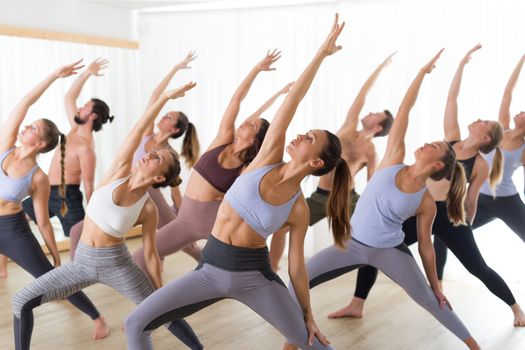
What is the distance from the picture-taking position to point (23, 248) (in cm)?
339

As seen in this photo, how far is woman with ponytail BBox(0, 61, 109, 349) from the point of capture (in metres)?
3.40

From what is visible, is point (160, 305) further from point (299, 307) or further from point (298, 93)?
point (298, 93)

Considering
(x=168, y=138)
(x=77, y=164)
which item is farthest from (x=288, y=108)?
(x=77, y=164)

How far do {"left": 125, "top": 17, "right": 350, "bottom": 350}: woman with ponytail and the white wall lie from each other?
3.55 meters

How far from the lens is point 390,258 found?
10.8 feet

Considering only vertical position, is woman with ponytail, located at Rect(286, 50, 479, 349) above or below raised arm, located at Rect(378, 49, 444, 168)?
below

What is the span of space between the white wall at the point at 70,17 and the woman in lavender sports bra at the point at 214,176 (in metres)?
2.45

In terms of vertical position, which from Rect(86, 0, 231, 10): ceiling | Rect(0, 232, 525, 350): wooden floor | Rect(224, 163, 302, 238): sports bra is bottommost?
Rect(0, 232, 525, 350): wooden floor

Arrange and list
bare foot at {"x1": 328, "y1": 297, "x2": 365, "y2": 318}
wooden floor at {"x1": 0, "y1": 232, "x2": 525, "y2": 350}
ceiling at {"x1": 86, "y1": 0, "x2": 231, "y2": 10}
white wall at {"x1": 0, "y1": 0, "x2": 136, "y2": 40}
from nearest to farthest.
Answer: wooden floor at {"x1": 0, "y1": 232, "x2": 525, "y2": 350} < bare foot at {"x1": 328, "y1": 297, "x2": 365, "y2": 318} < white wall at {"x1": 0, "y1": 0, "x2": 136, "y2": 40} < ceiling at {"x1": 86, "y1": 0, "x2": 231, "y2": 10}

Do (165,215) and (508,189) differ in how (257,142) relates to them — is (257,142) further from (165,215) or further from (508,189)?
(508,189)

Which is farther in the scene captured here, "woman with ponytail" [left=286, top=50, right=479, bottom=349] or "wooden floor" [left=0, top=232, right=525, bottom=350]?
"wooden floor" [left=0, top=232, right=525, bottom=350]

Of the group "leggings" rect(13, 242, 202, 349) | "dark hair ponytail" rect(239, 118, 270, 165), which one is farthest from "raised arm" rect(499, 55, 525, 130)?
"leggings" rect(13, 242, 202, 349)

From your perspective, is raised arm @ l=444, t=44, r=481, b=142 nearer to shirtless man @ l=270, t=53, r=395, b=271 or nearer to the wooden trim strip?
shirtless man @ l=270, t=53, r=395, b=271

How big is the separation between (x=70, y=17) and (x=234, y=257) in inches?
157
